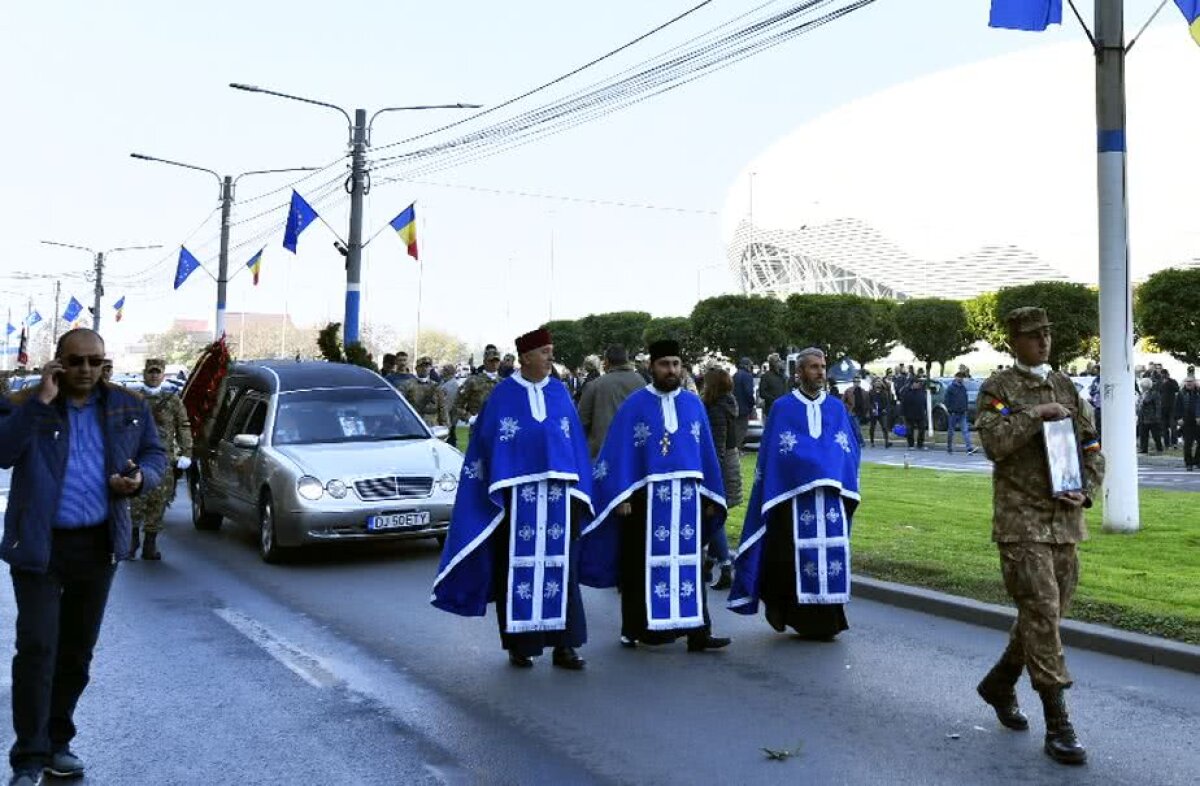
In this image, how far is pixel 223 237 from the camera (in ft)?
120

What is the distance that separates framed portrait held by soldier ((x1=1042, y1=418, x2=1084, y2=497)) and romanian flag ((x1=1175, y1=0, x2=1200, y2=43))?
720 centimetres

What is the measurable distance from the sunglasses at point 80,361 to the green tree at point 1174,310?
132ft

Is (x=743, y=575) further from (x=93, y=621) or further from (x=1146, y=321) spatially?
(x=1146, y=321)

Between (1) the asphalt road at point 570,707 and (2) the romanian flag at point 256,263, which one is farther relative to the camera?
(2) the romanian flag at point 256,263

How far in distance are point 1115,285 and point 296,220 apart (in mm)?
20249

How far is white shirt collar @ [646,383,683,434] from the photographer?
808cm

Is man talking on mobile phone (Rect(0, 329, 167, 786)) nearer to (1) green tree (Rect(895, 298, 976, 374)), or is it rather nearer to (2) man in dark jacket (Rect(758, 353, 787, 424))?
(2) man in dark jacket (Rect(758, 353, 787, 424))

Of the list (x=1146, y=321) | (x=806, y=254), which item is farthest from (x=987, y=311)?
(x=806, y=254)

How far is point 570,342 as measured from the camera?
85.6m

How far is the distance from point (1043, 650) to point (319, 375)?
9134mm

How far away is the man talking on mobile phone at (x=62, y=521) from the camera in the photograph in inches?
200

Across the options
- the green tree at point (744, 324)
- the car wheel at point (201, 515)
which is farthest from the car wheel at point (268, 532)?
the green tree at point (744, 324)

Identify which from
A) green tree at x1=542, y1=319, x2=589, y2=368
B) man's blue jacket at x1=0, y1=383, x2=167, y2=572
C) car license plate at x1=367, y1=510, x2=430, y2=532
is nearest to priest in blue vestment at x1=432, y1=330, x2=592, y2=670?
man's blue jacket at x1=0, y1=383, x2=167, y2=572

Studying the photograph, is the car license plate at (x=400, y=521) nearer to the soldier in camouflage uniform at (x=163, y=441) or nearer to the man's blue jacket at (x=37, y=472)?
the soldier in camouflage uniform at (x=163, y=441)
